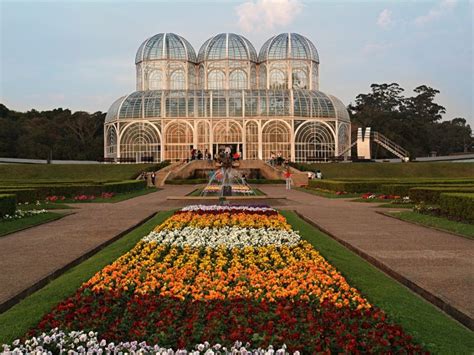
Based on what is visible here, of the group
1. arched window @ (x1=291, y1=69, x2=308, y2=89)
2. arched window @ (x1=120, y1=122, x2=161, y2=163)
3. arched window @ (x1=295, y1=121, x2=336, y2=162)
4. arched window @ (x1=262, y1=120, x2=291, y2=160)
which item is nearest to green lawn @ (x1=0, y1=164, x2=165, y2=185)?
arched window @ (x1=120, y1=122, x2=161, y2=163)

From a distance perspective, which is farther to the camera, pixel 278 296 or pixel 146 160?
pixel 146 160

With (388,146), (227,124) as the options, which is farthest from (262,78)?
(388,146)

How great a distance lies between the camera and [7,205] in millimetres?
17375

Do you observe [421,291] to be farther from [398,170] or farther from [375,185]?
[398,170]

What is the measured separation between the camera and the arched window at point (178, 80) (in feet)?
222

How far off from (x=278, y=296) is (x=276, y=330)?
1.33 m

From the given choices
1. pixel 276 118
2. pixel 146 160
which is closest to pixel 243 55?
pixel 276 118

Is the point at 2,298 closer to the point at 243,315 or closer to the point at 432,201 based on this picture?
the point at 243,315

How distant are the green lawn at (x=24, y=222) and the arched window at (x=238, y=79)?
50058mm

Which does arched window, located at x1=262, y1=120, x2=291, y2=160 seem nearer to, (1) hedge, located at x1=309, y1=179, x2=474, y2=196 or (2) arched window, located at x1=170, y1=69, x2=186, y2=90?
(2) arched window, located at x1=170, y1=69, x2=186, y2=90

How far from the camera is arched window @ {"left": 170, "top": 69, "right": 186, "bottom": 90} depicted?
67562 mm

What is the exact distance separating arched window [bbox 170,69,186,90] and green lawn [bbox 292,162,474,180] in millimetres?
23868

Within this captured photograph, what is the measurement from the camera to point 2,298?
7.53 m

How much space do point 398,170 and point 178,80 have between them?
103ft
